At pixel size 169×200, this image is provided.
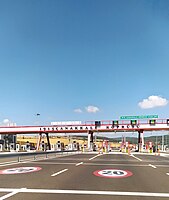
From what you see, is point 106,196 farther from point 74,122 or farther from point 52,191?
point 74,122

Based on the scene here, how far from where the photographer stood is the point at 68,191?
331 inches

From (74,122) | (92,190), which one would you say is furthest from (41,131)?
(92,190)

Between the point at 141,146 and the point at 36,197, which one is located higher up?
the point at 36,197

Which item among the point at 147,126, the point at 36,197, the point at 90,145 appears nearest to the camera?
the point at 36,197

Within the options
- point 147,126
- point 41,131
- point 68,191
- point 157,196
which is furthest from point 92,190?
point 41,131

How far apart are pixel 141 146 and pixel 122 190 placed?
59922 millimetres

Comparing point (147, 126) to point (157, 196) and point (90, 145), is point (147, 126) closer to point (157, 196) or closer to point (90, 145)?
point (90, 145)

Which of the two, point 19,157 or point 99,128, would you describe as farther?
point 99,128

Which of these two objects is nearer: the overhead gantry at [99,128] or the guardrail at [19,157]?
the guardrail at [19,157]

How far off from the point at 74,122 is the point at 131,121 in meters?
14.2

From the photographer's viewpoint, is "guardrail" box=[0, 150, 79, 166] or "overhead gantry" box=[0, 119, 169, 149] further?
"overhead gantry" box=[0, 119, 169, 149]

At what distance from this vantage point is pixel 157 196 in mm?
7824

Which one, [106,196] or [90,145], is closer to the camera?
[106,196]

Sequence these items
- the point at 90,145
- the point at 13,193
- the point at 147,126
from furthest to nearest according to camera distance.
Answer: the point at 90,145 < the point at 147,126 < the point at 13,193
